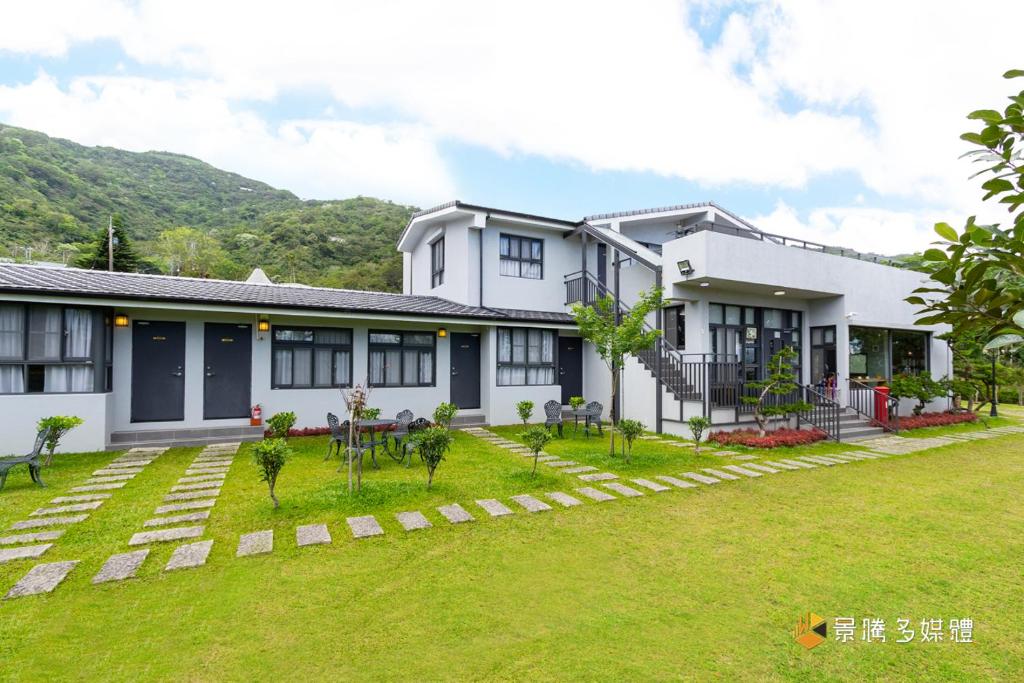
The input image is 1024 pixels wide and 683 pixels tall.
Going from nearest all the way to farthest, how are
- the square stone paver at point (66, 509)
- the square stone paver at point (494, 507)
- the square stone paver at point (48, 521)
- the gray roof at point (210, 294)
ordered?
the square stone paver at point (48, 521) → the square stone paver at point (66, 509) → the square stone paver at point (494, 507) → the gray roof at point (210, 294)

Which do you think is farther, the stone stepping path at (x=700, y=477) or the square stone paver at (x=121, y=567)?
the stone stepping path at (x=700, y=477)

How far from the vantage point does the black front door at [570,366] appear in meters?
14.1

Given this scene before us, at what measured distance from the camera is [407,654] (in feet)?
8.94

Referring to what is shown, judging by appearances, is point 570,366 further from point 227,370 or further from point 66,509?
point 66,509

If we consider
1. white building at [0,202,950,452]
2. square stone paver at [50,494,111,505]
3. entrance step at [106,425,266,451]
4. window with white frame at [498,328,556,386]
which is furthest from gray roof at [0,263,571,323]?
square stone paver at [50,494,111,505]

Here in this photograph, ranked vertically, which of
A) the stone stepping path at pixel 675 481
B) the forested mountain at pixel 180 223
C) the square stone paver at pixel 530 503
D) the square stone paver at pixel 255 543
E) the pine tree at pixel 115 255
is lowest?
the stone stepping path at pixel 675 481

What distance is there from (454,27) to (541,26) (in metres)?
2.21

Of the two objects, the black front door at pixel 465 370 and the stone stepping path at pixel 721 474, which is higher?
the black front door at pixel 465 370

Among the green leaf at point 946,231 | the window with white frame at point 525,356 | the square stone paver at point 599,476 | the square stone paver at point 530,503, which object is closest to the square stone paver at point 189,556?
the square stone paver at point 530,503

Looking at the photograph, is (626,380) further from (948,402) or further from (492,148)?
(492,148)

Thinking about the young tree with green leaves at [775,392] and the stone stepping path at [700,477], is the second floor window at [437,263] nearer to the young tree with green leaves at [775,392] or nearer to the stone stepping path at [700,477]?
the young tree with green leaves at [775,392]

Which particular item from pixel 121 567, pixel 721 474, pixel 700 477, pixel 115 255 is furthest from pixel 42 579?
A: pixel 115 255

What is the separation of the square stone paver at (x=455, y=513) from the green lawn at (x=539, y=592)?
15cm

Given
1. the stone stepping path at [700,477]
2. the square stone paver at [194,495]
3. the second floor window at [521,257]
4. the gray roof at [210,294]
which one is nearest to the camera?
the square stone paver at [194,495]
